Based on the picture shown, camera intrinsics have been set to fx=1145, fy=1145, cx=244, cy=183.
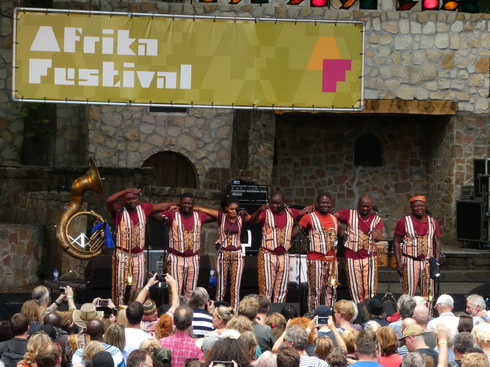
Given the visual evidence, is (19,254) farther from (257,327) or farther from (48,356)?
(48,356)

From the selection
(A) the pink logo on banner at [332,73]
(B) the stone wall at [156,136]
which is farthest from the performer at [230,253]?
(B) the stone wall at [156,136]

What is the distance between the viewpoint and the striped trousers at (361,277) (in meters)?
13.1

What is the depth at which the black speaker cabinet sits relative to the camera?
58.2 feet

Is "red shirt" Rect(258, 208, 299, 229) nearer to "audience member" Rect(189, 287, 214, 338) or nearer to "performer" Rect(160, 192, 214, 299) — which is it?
"performer" Rect(160, 192, 214, 299)

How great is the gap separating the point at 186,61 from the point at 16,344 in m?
5.53

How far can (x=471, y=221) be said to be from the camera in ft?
59.0

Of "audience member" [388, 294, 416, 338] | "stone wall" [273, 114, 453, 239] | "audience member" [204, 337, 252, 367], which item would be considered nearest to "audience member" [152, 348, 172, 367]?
"audience member" [204, 337, 252, 367]

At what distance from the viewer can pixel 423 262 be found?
13188 millimetres

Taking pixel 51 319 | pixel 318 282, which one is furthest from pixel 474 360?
pixel 318 282

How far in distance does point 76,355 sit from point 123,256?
15.6 feet

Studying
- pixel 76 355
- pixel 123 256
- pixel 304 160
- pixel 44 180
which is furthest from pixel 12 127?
pixel 76 355

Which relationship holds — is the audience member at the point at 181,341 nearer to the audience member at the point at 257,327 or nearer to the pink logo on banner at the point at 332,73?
the audience member at the point at 257,327

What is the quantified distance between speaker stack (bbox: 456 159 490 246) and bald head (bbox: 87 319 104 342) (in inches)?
410

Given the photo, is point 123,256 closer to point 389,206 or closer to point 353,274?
point 353,274
